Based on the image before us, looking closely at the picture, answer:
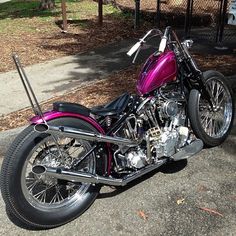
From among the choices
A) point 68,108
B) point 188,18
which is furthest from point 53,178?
point 188,18

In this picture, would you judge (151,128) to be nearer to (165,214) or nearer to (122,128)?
(122,128)

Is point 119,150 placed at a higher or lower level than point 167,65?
lower

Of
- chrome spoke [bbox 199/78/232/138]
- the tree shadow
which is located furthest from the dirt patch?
the tree shadow

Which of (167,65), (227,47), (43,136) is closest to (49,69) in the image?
(227,47)

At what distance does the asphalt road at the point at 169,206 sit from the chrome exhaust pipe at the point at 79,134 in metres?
0.58

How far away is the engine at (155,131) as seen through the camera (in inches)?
146

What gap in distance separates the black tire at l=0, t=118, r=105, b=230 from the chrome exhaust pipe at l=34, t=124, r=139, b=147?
0.06 metres

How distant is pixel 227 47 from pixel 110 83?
9.61 feet

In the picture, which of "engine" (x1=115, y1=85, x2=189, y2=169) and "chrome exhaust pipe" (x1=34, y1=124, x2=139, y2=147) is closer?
"chrome exhaust pipe" (x1=34, y1=124, x2=139, y2=147)

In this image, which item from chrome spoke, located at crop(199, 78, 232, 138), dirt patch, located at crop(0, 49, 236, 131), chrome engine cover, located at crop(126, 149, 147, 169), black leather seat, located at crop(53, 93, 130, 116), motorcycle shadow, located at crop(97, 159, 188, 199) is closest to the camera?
black leather seat, located at crop(53, 93, 130, 116)

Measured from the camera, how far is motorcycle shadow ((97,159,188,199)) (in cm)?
389

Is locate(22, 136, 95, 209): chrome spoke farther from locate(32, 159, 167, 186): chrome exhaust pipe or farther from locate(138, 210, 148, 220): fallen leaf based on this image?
locate(138, 210, 148, 220): fallen leaf

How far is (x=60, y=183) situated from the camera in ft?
11.6

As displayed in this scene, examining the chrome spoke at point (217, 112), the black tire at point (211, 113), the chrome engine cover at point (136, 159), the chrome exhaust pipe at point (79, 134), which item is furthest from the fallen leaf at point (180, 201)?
the chrome spoke at point (217, 112)
